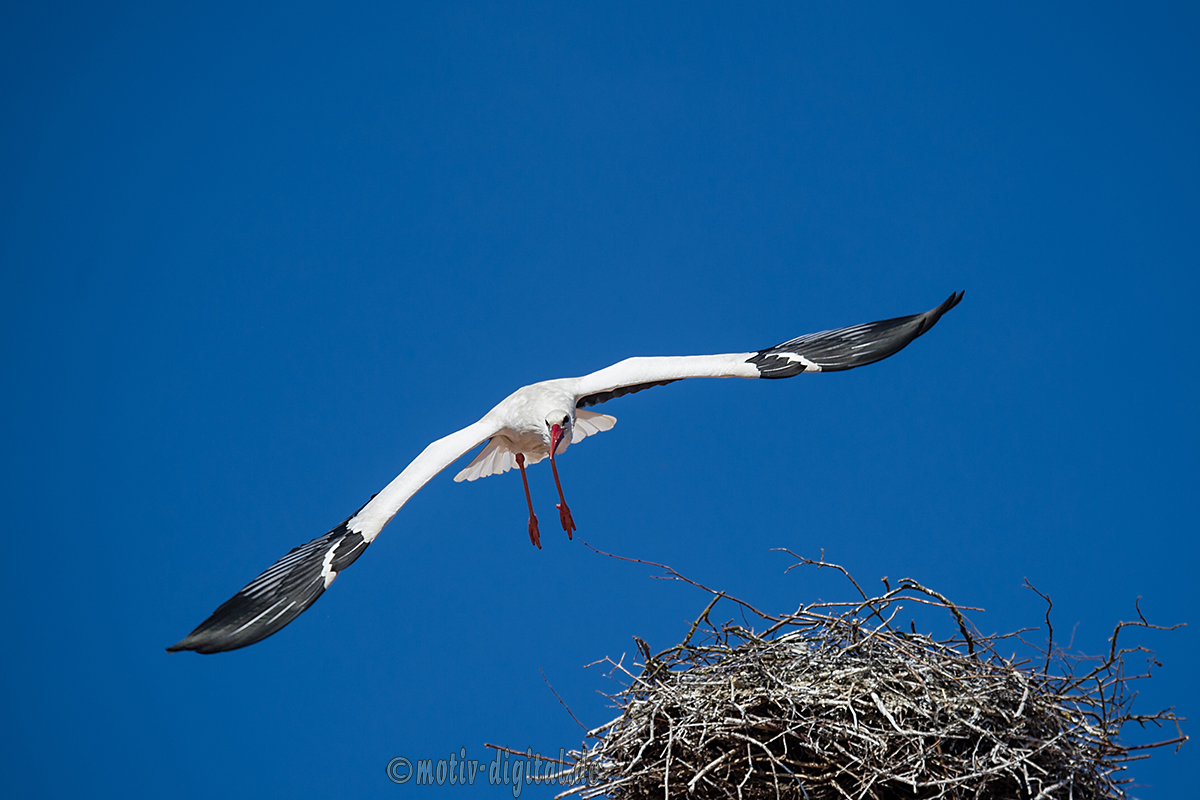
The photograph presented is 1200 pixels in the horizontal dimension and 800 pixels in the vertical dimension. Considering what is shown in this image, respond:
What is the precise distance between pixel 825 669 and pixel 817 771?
0.37 m

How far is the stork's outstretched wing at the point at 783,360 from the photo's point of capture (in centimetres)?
513

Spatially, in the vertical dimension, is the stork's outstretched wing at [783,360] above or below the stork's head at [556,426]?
above

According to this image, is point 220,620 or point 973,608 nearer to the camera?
point 973,608

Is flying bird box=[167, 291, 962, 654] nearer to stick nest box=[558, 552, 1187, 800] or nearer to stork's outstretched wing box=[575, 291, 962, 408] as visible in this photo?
stork's outstretched wing box=[575, 291, 962, 408]

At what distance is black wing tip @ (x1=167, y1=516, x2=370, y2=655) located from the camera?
3850 millimetres

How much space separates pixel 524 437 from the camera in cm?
595

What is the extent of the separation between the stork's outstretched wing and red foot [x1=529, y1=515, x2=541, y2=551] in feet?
2.70

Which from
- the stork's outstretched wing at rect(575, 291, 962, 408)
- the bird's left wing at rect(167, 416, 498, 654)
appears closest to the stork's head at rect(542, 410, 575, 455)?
the stork's outstretched wing at rect(575, 291, 962, 408)

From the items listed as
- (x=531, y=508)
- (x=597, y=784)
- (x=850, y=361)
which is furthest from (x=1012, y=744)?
(x=531, y=508)

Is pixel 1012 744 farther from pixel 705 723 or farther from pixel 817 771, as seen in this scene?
pixel 705 723

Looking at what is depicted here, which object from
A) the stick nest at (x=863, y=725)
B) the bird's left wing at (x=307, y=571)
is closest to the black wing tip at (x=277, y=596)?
the bird's left wing at (x=307, y=571)

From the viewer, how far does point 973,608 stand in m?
3.56

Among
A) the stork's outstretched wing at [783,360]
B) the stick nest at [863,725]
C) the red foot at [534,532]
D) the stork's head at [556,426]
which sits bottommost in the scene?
the stick nest at [863,725]

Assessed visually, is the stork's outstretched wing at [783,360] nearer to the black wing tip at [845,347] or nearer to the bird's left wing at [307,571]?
the black wing tip at [845,347]
